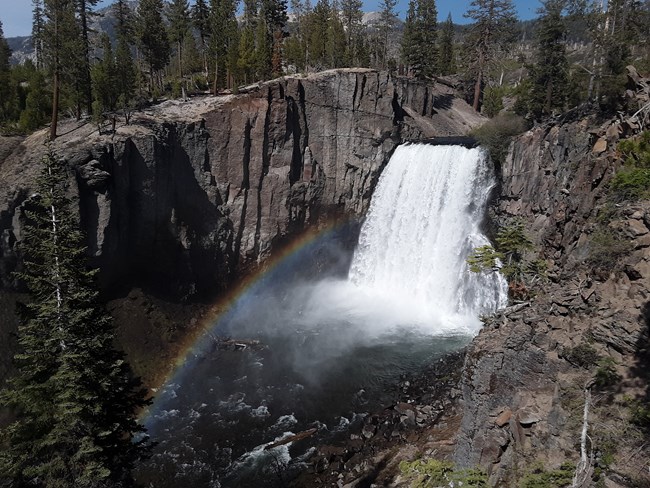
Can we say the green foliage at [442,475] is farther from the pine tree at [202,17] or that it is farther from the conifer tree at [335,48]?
the conifer tree at [335,48]

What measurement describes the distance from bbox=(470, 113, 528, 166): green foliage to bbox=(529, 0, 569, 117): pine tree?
2.15 metres

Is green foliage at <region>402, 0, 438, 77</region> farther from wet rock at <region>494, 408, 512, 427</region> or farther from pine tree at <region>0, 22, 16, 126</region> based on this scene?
wet rock at <region>494, 408, 512, 427</region>

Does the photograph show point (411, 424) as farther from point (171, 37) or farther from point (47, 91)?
point (171, 37)

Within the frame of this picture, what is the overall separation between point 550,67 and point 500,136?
843 cm

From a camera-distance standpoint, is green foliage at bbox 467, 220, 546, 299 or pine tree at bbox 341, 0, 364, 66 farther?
pine tree at bbox 341, 0, 364, 66

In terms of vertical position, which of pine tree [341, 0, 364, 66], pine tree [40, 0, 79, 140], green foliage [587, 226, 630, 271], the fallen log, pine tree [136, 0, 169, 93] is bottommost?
the fallen log

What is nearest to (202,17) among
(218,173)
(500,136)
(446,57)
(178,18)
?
(178,18)

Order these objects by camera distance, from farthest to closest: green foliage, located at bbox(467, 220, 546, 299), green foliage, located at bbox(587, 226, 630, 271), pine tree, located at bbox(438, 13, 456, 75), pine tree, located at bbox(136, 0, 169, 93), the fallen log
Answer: pine tree, located at bbox(438, 13, 456, 75) → pine tree, located at bbox(136, 0, 169, 93) → the fallen log → green foliage, located at bbox(467, 220, 546, 299) → green foliage, located at bbox(587, 226, 630, 271)

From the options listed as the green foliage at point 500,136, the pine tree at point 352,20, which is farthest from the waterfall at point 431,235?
the pine tree at point 352,20

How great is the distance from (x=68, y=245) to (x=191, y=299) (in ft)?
72.9

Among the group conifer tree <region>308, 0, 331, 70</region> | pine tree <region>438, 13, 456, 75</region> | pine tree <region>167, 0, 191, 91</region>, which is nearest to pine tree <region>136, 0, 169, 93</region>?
pine tree <region>167, 0, 191, 91</region>

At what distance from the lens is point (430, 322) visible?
110ft

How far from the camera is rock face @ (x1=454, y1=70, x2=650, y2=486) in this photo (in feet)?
32.3

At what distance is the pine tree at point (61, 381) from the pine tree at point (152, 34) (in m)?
37.6
